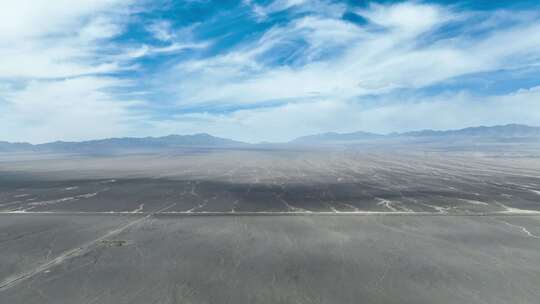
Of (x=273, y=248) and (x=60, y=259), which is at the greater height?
(x=60, y=259)

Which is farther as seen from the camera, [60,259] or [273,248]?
[273,248]

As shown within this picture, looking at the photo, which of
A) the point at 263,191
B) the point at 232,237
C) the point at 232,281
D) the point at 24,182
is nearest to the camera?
the point at 232,281

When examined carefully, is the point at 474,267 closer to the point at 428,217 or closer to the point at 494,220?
the point at 428,217

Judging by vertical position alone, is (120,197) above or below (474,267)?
above

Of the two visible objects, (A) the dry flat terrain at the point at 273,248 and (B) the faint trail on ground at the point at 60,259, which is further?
(B) the faint trail on ground at the point at 60,259

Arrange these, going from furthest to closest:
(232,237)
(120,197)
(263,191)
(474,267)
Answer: (263,191) < (120,197) < (232,237) < (474,267)

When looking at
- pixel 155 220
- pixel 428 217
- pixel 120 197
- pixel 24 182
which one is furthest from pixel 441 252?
pixel 24 182

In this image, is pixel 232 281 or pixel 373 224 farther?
pixel 373 224

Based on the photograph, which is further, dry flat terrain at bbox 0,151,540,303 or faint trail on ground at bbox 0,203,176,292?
faint trail on ground at bbox 0,203,176,292
